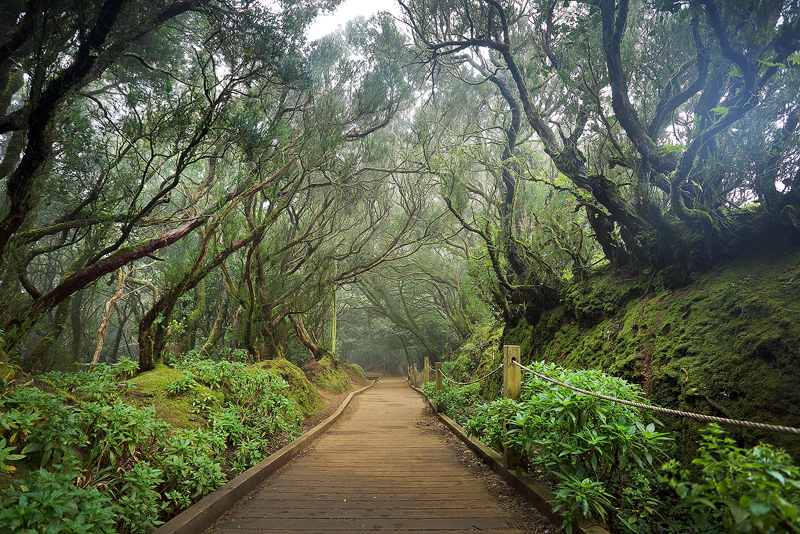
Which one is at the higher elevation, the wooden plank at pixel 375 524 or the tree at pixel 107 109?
the tree at pixel 107 109

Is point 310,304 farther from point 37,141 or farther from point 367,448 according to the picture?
point 37,141

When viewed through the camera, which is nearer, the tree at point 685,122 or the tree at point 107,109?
the tree at point 685,122

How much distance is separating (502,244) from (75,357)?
40.5 ft

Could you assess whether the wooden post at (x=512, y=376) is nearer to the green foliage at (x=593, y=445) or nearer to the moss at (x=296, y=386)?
the green foliage at (x=593, y=445)

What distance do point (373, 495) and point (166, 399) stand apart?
2735 mm

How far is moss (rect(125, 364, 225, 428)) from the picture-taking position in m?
4.27

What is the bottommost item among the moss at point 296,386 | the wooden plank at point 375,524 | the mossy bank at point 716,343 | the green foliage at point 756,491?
the wooden plank at point 375,524

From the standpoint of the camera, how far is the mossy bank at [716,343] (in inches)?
107

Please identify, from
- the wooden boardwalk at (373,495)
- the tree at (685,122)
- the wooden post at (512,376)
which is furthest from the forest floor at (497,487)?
the tree at (685,122)

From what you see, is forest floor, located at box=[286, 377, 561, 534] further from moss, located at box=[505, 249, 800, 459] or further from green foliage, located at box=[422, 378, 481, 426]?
moss, located at box=[505, 249, 800, 459]

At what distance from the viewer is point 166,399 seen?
4613 mm

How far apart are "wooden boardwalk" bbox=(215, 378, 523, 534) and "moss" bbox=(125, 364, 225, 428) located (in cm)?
122

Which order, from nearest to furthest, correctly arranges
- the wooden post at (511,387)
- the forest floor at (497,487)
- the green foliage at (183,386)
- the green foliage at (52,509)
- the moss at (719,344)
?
the green foliage at (52,509), the moss at (719,344), the forest floor at (497,487), the wooden post at (511,387), the green foliage at (183,386)

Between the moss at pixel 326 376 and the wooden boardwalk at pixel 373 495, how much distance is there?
23.0ft
